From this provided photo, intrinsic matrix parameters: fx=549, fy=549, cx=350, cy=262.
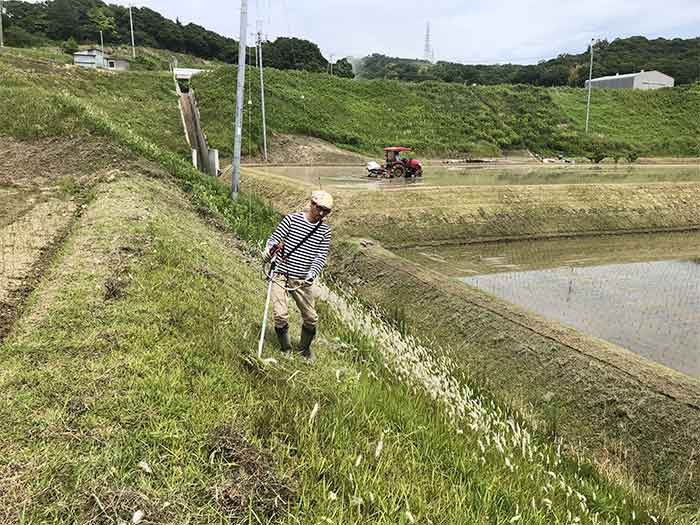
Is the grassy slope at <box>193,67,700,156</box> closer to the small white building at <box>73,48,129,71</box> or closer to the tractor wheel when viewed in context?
the tractor wheel

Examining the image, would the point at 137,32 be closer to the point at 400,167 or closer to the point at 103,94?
the point at 103,94

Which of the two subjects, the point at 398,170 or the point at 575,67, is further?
the point at 575,67

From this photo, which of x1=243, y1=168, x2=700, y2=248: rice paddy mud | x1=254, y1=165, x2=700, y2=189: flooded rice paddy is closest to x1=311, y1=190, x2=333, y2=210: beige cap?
x1=243, y1=168, x2=700, y2=248: rice paddy mud

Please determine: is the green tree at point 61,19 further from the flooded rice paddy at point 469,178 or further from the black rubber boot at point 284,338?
the black rubber boot at point 284,338

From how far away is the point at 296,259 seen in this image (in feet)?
19.0

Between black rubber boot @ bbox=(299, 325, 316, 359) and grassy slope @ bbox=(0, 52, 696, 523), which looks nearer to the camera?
grassy slope @ bbox=(0, 52, 696, 523)

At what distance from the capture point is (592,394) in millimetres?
6629

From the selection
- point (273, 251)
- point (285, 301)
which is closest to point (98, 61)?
point (273, 251)

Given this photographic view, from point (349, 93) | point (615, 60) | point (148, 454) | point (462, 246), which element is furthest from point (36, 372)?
point (615, 60)

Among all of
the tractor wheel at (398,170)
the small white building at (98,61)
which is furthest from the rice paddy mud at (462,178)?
the small white building at (98,61)

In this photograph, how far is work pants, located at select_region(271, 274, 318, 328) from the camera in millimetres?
5762

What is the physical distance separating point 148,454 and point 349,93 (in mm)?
49028

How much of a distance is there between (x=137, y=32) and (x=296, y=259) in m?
104

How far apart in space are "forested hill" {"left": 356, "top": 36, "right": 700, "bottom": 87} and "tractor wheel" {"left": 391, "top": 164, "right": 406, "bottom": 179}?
212 ft
